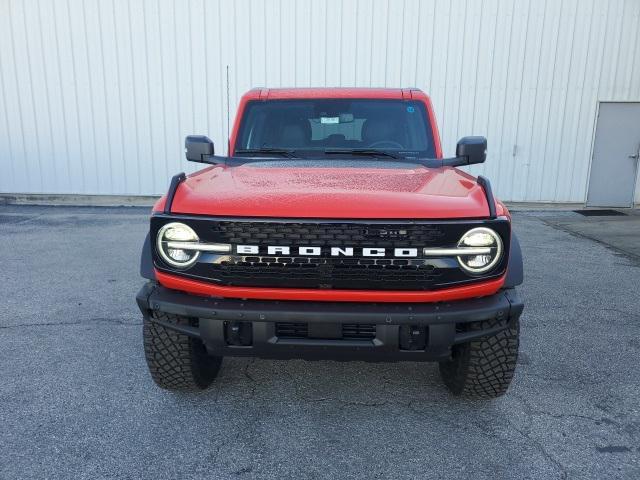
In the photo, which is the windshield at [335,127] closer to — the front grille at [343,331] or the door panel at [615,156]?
the front grille at [343,331]

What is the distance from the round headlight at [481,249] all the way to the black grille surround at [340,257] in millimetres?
28

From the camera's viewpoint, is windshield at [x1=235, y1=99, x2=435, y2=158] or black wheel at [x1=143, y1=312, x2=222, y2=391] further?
windshield at [x1=235, y1=99, x2=435, y2=158]

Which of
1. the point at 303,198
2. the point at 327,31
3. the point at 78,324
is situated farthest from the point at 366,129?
the point at 327,31

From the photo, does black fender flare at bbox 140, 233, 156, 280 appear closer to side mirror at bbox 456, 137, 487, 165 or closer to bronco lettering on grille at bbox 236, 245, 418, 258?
bronco lettering on grille at bbox 236, 245, 418, 258

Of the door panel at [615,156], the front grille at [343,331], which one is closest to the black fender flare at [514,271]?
the front grille at [343,331]

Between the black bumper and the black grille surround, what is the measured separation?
105 mm

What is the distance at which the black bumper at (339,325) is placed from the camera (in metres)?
2.18

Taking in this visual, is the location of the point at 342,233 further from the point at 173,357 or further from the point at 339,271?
the point at 173,357

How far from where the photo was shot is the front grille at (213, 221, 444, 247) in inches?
86.6

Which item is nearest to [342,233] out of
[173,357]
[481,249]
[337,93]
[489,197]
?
[481,249]

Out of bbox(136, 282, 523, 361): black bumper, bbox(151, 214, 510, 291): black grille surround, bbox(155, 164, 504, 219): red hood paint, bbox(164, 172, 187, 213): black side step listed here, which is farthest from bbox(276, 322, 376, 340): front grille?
bbox(164, 172, 187, 213): black side step

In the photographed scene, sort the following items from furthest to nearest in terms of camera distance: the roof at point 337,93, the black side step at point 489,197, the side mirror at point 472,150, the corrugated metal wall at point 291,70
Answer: the corrugated metal wall at point 291,70 → the roof at point 337,93 → the side mirror at point 472,150 → the black side step at point 489,197

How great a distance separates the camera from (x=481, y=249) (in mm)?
2266

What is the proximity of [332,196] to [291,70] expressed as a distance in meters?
7.86
